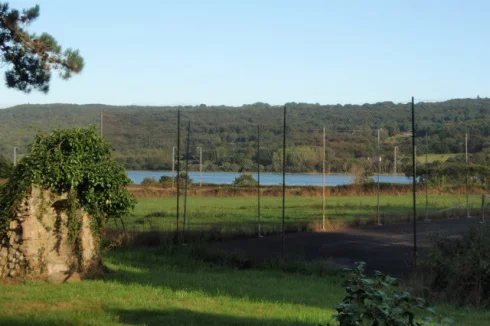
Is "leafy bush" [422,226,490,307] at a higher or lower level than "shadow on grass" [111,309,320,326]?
higher

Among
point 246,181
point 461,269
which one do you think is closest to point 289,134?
point 246,181

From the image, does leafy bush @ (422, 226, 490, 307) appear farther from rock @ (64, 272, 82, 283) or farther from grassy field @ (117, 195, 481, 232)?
grassy field @ (117, 195, 481, 232)

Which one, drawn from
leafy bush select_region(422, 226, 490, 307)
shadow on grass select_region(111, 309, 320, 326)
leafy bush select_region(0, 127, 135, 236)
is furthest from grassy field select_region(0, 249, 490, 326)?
leafy bush select_region(0, 127, 135, 236)

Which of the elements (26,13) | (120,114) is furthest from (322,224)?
(26,13)

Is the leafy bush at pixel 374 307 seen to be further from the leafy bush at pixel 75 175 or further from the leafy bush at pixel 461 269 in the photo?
the leafy bush at pixel 75 175

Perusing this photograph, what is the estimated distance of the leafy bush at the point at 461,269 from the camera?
1162cm

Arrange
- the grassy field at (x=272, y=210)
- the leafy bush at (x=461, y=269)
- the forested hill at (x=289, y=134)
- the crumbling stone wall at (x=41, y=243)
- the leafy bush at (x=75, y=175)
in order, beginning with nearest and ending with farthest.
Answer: the leafy bush at (x=461, y=269), the crumbling stone wall at (x=41, y=243), the leafy bush at (x=75, y=175), the grassy field at (x=272, y=210), the forested hill at (x=289, y=134)

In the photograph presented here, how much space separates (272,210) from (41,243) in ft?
84.9

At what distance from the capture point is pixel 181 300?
11156 millimetres

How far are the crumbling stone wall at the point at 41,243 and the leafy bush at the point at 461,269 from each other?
6.19m

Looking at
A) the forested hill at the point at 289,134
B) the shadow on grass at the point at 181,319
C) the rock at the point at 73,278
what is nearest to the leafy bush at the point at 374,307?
the shadow on grass at the point at 181,319

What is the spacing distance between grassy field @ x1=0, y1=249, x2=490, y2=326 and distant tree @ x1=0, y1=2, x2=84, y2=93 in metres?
5.31

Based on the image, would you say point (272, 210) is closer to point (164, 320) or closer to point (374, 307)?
point (164, 320)

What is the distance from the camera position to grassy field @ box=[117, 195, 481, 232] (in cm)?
2772
